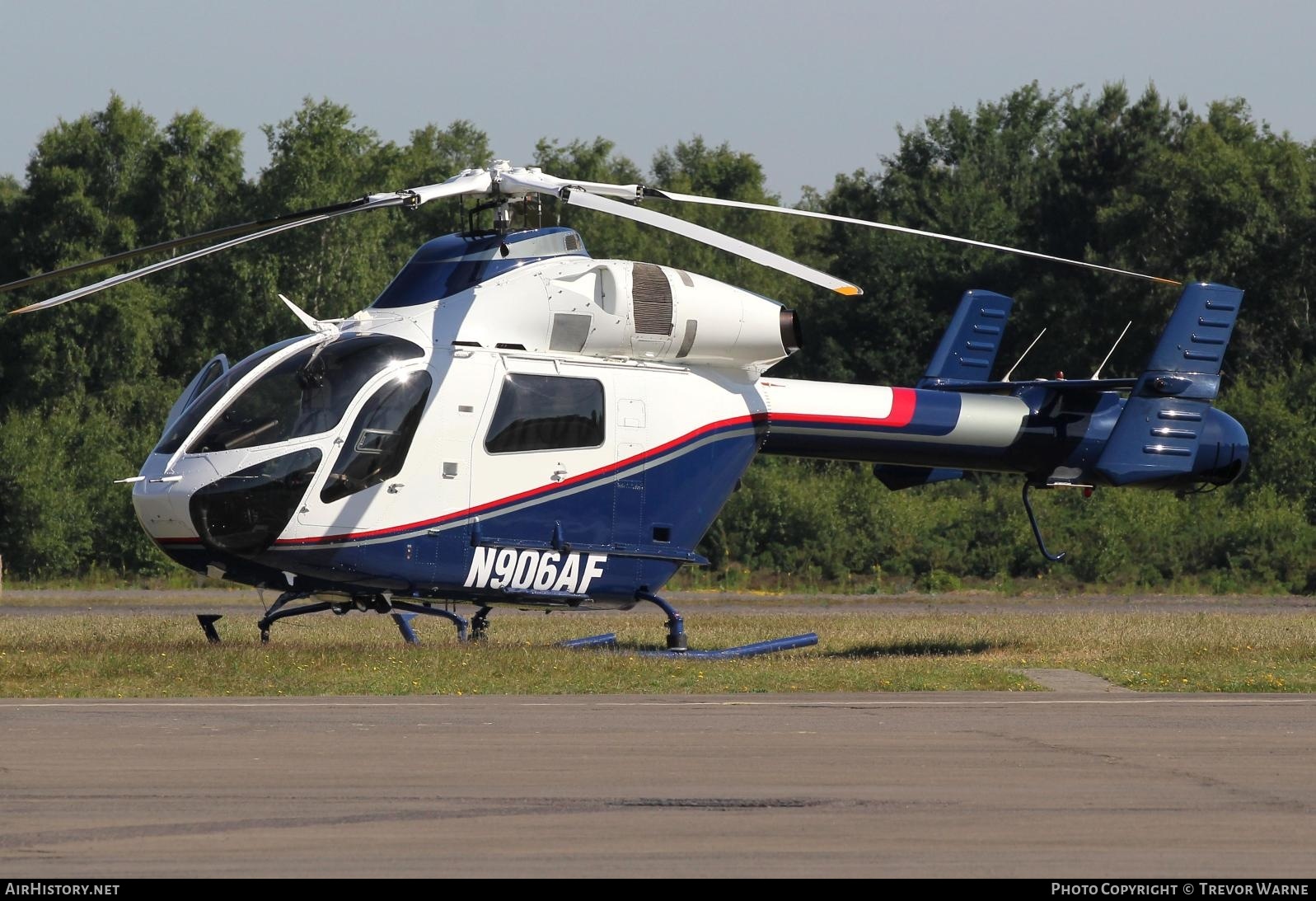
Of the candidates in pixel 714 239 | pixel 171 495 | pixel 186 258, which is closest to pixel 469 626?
Result: pixel 171 495

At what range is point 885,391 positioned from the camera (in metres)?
18.3

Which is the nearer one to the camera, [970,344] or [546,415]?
[546,415]

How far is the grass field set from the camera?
13.7 m

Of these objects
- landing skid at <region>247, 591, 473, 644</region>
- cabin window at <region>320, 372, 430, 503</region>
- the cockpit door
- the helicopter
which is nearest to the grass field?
landing skid at <region>247, 591, 473, 644</region>

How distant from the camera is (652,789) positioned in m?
8.71

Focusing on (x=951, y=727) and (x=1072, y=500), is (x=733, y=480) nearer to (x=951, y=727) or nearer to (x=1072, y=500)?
(x=951, y=727)

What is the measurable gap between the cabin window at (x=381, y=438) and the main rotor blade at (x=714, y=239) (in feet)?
7.75

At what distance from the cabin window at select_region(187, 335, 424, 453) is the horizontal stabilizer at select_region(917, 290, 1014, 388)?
23.6ft

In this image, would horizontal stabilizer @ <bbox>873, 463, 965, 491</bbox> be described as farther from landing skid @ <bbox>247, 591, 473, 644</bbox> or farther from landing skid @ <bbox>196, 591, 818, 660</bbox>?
landing skid @ <bbox>247, 591, 473, 644</bbox>

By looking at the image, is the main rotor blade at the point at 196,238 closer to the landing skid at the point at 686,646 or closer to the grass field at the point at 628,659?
the grass field at the point at 628,659

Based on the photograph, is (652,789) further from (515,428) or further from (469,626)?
(469,626)

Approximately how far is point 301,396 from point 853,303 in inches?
1467

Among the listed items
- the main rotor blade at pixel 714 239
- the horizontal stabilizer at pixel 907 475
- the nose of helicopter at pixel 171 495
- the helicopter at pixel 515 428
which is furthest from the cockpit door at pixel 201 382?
the horizontal stabilizer at pixel 907 475
